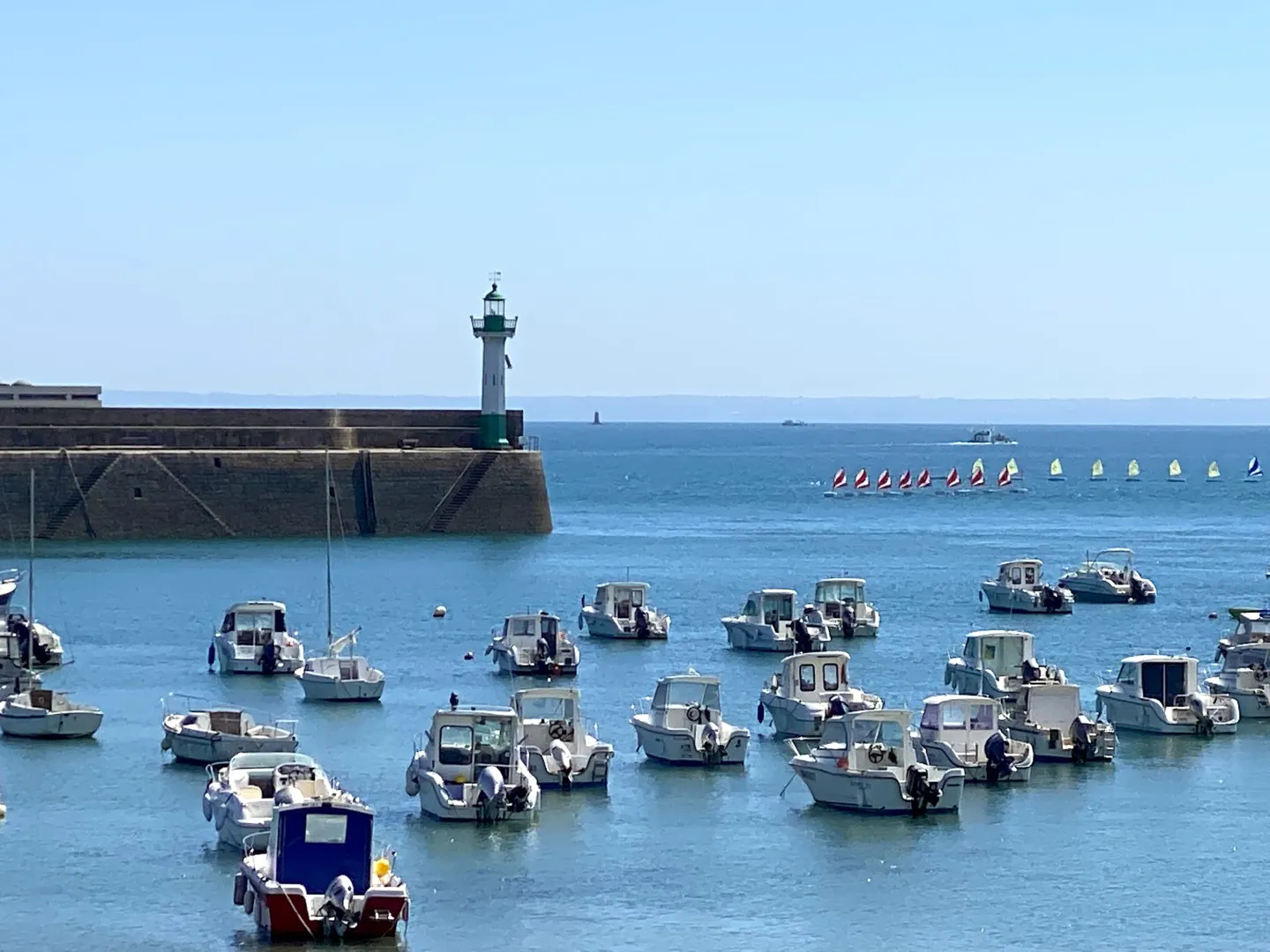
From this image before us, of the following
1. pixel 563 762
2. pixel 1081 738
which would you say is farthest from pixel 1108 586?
pixel 563 762

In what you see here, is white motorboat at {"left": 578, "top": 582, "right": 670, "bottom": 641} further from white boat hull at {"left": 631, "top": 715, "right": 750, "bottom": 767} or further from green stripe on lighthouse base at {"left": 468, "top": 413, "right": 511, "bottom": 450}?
green stripe on lighthouse base at {"left": 468, "top": 413, "right": 511, "bottom": 450}

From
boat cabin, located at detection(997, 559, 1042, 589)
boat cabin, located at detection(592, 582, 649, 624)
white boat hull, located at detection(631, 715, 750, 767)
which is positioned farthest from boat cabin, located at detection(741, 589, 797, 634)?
white boat hull, located at detection(631, 715, 750, 767)

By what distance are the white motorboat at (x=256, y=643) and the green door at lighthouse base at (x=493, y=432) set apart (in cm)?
4217

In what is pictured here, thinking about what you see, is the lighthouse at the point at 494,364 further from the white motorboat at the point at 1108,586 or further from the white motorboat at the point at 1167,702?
the white motorboat at the point at 1167,702

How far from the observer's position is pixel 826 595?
211 ft

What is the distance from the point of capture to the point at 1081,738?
4138 cm

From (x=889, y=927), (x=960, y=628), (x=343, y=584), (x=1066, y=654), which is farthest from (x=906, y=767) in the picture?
(x=343, y=584)

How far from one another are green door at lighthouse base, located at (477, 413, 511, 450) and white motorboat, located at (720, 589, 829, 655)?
37.2 m

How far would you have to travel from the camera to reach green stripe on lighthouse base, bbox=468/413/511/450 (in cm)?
9781

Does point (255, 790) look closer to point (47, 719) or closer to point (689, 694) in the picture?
point (689, 694)

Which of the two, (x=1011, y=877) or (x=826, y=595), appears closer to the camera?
(x=1011, y=877)

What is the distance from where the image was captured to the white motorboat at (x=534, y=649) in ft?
177

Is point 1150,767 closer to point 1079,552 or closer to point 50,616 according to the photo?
point 50,616

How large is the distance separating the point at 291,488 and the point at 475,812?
6117 centimetres
